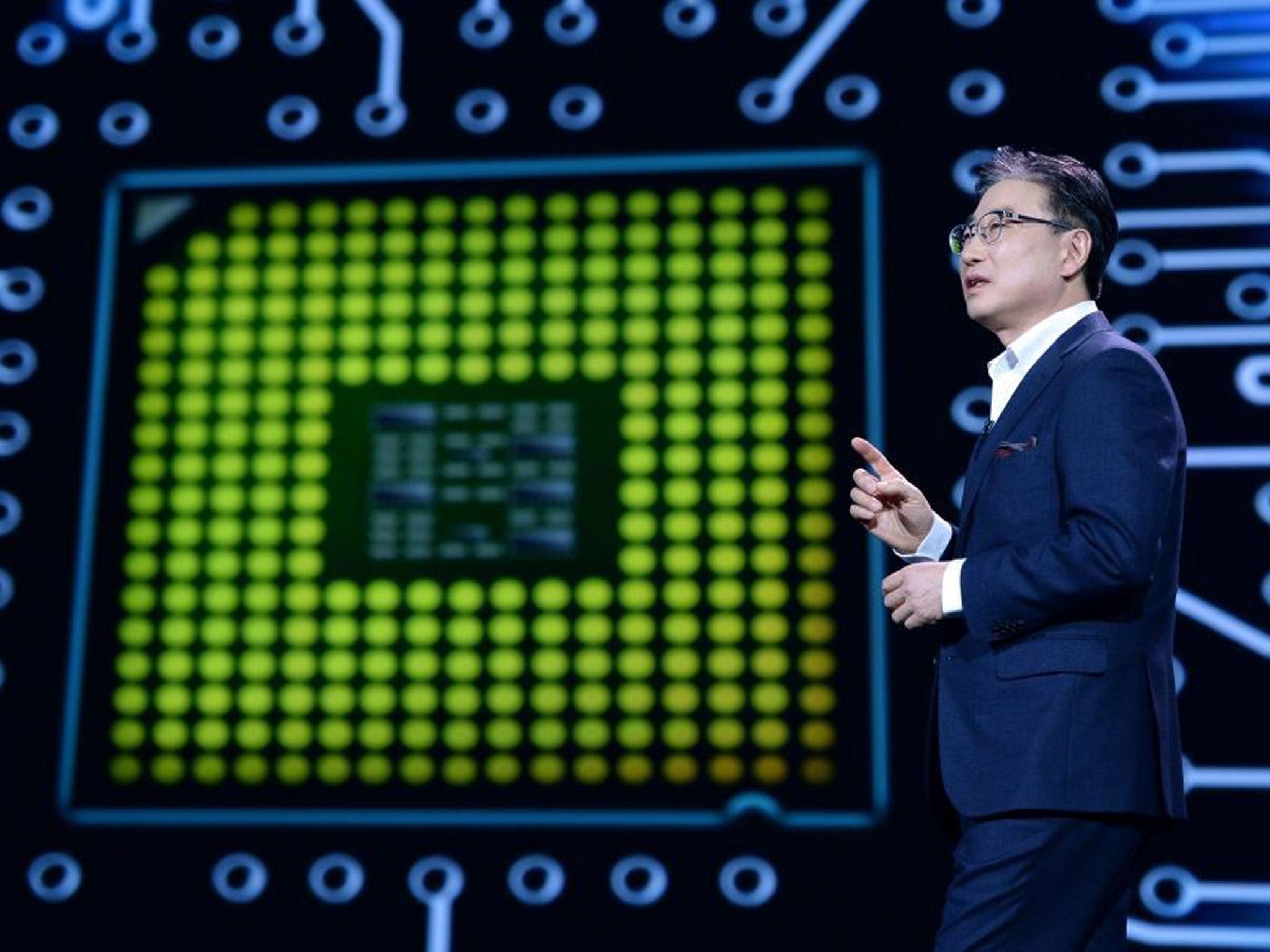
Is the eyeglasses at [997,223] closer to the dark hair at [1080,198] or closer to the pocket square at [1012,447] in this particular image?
the dark hair at [1080,198]

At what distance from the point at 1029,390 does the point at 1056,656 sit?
33cm

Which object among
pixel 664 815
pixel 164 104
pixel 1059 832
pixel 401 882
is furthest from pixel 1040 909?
pixel 164 104

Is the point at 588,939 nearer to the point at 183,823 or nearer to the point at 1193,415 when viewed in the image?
the point at 183,823

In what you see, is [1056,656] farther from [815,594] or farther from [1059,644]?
[815,594]

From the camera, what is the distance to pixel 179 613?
3.64m

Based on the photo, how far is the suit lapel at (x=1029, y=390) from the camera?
2109mm

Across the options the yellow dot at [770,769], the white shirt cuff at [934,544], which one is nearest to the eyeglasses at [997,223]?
the white shirt cuff at [934,544]

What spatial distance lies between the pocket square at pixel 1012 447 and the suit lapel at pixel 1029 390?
0.04 ft

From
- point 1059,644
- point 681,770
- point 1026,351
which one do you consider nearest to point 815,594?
point 681,770

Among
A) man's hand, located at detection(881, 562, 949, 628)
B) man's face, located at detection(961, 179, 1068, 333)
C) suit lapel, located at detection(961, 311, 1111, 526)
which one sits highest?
man's face, located at detection(961, 179, 1068, 333)

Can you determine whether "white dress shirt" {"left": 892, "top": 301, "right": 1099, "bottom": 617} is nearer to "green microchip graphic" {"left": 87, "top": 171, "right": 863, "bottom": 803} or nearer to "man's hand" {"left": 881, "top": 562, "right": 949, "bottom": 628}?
"man's hand" {"left": 881, "top": 562, "right": 949, "bottom": 628}

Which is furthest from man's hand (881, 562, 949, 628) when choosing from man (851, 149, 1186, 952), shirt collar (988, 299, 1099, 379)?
shirt collar (988, 299, 1099, 379)

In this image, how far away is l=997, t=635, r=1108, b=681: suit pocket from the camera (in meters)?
1.99

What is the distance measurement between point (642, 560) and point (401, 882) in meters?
0.78
